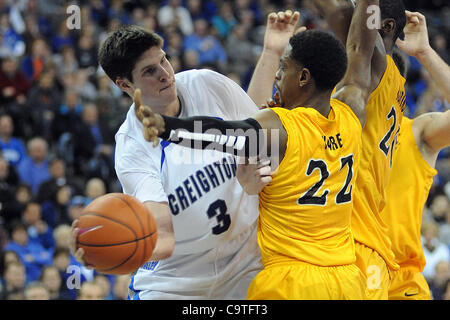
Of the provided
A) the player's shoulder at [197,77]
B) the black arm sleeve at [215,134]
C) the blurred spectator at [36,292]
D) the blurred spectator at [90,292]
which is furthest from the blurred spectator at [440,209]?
the black arm sleeve at [215,134]

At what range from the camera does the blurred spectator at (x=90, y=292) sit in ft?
23.5

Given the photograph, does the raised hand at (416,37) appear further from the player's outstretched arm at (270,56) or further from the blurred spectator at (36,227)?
the blurred spectator at (36,227)

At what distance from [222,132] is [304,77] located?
717mm

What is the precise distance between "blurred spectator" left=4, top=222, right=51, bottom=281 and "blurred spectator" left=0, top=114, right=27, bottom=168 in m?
1.20

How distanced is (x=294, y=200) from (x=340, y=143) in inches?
16.1

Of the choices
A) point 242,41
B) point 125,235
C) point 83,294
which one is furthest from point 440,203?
point 125,235

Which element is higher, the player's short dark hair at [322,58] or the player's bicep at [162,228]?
the player's short dark hair at [322,58]

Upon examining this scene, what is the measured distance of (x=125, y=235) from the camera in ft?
11.3

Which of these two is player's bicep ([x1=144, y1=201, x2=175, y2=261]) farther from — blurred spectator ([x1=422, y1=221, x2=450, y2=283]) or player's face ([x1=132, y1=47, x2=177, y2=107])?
blurred spectator ([x1=422, y1=221, x2=450, y2=283])

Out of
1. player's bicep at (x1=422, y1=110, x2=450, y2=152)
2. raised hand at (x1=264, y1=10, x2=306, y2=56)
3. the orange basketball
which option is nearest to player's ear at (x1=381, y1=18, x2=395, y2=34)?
raised hand at (x1=264, y1=10, x2=306, y2=56)

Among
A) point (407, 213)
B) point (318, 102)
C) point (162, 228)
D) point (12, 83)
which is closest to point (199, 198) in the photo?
point (162, 228)

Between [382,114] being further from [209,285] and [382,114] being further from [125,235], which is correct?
[125,235]

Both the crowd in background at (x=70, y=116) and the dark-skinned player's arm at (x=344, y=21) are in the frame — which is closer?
the dark-skinned player's arm at (x=344, y=21)

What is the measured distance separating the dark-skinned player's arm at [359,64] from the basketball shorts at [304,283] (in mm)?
908
